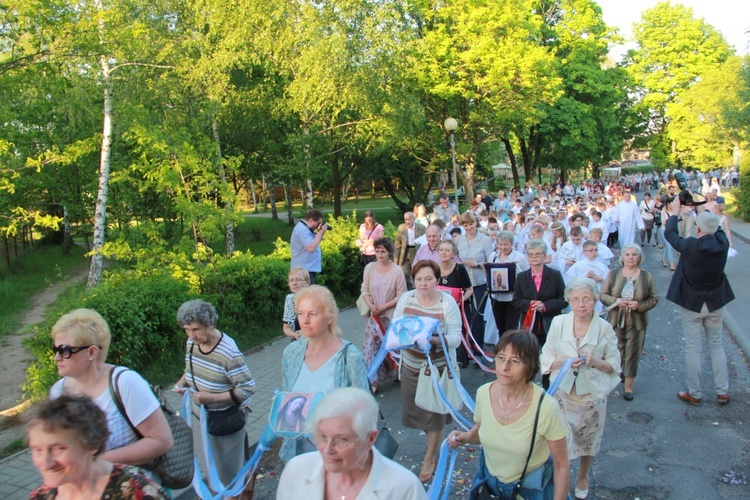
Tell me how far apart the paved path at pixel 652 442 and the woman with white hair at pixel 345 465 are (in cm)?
262

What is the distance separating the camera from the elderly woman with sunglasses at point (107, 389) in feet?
9.04

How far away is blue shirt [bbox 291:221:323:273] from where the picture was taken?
322 inches

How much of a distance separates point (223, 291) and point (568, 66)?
112 ft

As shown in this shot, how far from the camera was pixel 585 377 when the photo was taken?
4348 mm

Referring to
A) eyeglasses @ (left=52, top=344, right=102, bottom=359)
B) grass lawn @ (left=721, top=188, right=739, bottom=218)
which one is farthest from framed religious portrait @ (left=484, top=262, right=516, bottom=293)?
grass lawn @ (left=721, top=188, right=739, bottom=218)

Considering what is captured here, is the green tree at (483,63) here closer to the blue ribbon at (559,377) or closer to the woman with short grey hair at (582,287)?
the woman with short grey hair at (582,287)

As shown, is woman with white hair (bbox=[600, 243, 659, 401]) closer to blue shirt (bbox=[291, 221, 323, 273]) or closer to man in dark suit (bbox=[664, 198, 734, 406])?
man in dark suit (bbox=[664, 198, 734, 406])

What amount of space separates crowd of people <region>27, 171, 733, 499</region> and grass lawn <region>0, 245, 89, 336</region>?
8571 mm

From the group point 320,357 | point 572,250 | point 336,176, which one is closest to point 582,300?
point 320,357

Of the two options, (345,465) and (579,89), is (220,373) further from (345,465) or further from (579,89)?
(579,89)

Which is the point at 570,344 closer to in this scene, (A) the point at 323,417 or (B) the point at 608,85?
(A) the point at 323,417

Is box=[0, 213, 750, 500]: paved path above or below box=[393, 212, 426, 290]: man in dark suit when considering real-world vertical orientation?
below

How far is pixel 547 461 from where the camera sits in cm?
313

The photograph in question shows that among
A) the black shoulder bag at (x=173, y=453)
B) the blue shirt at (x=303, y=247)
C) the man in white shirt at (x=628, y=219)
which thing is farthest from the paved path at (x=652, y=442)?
the man in white shirt at (x=628, y=219)
